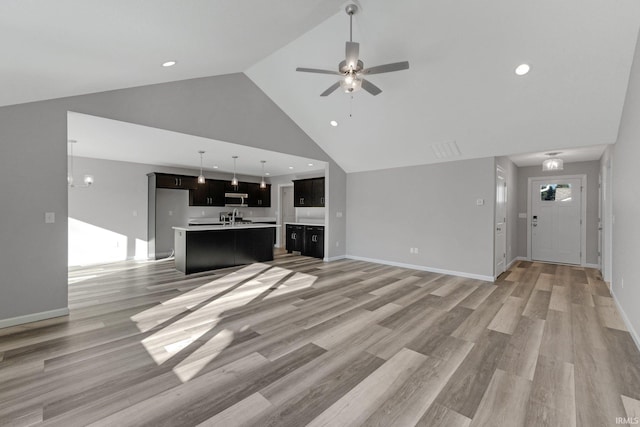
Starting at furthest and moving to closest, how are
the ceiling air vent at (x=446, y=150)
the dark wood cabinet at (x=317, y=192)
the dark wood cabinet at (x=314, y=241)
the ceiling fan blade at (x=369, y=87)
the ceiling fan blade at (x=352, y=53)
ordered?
1. the dark wood cabinet at (x=317, y=192)
2. the dark wood cabinet at (x=314, y=241)
3. the ceiling air vent at (x=446, y=150)
4. the ceiling fan blade at (x=369, y=87)
5. the ceiling fan blade at (x=352, y=53)

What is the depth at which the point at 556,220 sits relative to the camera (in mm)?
6484

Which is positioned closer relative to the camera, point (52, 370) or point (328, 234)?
point (52, 370)

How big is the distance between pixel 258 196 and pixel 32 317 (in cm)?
646

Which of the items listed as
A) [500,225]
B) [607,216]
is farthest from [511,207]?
[607,216]

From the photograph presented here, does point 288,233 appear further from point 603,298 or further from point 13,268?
point 603,298

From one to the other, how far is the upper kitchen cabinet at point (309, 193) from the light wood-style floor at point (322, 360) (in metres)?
3.84

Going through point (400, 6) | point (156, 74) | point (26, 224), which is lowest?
point (26, 224)

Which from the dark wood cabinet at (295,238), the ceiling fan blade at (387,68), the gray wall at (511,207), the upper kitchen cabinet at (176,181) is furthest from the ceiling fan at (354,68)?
the upper kitchen cabinet at (176,181)

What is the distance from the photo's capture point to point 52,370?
2088mm

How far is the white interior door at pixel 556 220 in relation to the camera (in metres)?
6.25

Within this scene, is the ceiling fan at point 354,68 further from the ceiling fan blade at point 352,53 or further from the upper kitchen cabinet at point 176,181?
the upper kitchen cabinet at point 176,181

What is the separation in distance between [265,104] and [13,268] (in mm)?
4224

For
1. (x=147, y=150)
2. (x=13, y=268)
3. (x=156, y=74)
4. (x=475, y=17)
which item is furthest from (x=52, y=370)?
(x=475, y=17)

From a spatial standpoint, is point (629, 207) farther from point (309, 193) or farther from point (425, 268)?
point (309, 193)
